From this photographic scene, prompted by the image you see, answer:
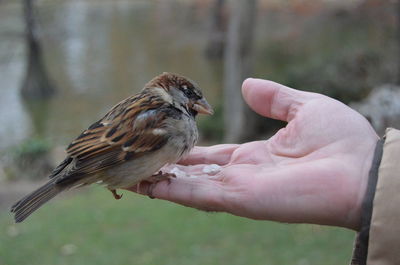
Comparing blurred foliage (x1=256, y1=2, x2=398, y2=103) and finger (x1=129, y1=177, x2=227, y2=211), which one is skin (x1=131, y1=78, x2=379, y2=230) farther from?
blurred foliage (x1=256, y1=2, x2=398, y2=103)

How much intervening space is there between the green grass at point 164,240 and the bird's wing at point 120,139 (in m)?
3.49

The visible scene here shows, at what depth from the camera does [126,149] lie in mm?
3561

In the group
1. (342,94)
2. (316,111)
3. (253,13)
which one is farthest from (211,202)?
(342,94)

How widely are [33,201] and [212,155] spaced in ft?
4.65

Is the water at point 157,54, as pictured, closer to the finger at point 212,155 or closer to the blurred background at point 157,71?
the blurred background at point 157,71

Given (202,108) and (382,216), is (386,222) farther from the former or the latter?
(202,108)

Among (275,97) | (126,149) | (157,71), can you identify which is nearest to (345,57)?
(157,71)

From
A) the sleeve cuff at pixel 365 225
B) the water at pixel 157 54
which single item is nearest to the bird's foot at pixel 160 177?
the sleeve cuff at pixel 365 225

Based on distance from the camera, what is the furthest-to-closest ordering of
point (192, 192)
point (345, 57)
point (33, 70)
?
point (33, 70) → point (345, 57) → point (192, 192)

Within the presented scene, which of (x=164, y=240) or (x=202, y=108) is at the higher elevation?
(x=202, y=108)

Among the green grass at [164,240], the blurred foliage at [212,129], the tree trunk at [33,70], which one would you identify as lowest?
the blurred foliage at [212,129]

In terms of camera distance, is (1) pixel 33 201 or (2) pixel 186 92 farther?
(2) pixel 186 92

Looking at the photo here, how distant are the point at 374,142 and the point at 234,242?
4.22m

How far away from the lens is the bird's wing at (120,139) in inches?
139
